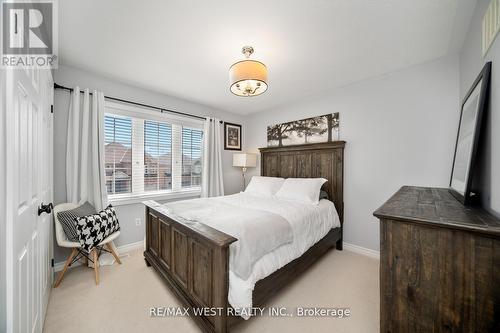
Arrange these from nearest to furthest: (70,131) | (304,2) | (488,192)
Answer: (488,192) → (304,2) → (70,131)

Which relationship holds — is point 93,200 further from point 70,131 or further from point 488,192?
point 488,192

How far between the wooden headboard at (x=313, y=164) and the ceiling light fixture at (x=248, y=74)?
5.50 ft

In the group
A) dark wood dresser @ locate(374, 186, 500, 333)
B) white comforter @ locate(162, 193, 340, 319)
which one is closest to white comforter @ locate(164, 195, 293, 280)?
white comforter @ locate(162, 193, 340, 319)

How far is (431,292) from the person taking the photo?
927 millimetres

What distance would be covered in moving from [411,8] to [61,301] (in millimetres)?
3930

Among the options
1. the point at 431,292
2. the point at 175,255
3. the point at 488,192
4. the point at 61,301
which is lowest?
the point at 61,301

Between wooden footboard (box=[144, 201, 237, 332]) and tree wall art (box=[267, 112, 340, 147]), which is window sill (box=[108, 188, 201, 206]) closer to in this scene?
wooden footboard (box=[144, 201, 237, 332])

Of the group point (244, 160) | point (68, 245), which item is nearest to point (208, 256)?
point (68, 245)

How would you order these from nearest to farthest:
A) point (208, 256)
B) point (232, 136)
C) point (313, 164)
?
point (208, 256) < point (313, 164) < point (232, 136)

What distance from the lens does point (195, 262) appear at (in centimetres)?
156

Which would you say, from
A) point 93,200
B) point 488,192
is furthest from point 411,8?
point 93,200

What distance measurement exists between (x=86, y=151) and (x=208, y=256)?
2234 millimetres

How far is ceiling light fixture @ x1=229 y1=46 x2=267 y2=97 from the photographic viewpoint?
1795 millimetres

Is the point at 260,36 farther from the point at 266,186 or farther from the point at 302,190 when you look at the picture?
the point at 266,186
